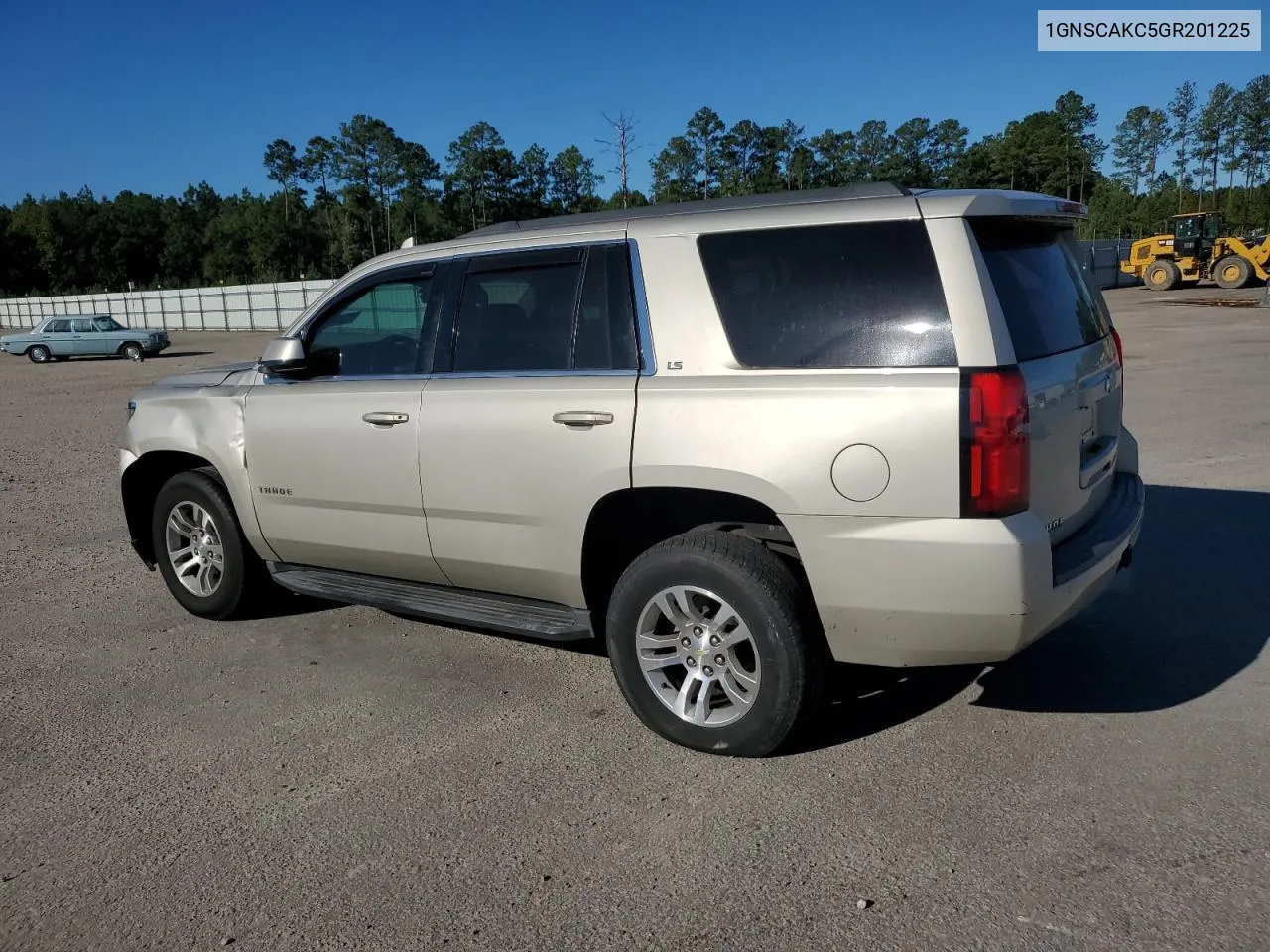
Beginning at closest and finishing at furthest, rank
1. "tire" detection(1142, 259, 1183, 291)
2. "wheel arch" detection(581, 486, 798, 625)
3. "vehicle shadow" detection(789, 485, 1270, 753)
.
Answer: "wheel arch" detection(581, 486, 798, 625) → "vehicle shadow" detection(789, 485, 1270, 753) → "tire" detection(1142, 259, 1183, 291)

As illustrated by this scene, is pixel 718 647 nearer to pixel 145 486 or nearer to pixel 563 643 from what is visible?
pixel 563 643

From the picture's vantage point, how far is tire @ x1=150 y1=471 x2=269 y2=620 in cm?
520

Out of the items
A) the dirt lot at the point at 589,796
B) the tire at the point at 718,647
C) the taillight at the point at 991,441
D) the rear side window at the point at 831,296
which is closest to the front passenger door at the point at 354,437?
the dirt lot at the point at 589,796

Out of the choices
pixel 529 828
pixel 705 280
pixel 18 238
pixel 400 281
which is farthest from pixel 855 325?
pixel 18 238

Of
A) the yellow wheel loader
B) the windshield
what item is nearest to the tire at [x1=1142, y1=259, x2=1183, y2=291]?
the yellow wheel loader

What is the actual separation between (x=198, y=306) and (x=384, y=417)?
53.1 meters

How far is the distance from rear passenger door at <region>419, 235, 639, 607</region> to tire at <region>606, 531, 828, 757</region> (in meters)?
0.35

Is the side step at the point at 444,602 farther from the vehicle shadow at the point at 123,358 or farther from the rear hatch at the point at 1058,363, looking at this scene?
the vehicle shadow at the point at 123,358

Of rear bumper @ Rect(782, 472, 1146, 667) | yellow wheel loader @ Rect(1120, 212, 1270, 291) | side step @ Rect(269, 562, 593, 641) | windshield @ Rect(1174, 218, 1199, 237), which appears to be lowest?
side step @ Rect(269, 562, 593, 641)

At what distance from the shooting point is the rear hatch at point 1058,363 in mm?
3328

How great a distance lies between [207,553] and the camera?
538cm

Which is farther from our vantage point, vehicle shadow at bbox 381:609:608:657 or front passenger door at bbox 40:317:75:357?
front passenger door at bbox 40:317:75:357

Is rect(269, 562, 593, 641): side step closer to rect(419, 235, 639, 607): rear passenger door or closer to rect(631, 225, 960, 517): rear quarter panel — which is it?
rect(419, 235, 639, 607): rear passenger door

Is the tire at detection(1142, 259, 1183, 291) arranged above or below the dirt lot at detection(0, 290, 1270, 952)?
above
